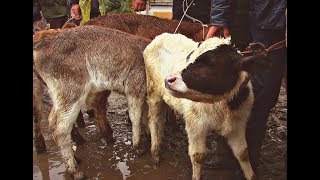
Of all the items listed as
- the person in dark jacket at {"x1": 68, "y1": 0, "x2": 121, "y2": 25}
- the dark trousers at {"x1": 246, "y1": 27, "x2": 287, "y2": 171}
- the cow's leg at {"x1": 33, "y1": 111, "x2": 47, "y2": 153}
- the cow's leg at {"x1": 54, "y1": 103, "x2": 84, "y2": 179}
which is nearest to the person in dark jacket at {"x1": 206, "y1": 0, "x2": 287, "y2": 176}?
the dark trousers at {"x1": 246, "y1": 27, "x2": 287, "y2": 171}

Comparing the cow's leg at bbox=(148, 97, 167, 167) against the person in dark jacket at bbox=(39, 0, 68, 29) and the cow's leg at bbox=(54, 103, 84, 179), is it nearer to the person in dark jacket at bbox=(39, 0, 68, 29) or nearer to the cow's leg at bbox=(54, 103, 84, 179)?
the cow's leg at bbox=(54, 103, 84, 179)

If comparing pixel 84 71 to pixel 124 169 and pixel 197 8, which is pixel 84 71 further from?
pixel 197 8

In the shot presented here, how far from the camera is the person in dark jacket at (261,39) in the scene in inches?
184

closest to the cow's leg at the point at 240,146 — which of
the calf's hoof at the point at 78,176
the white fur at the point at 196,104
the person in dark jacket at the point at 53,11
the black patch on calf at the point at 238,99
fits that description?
the white fur at the point at 196,104

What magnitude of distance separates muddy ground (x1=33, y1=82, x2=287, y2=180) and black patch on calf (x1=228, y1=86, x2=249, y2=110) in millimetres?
1011

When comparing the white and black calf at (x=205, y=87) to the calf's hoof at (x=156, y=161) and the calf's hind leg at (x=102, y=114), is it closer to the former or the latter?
the calf's hoof at (x=156, y=161)

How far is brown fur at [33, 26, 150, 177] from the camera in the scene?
5.29 metres

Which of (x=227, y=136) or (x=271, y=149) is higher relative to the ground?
(x=227, y=136)
